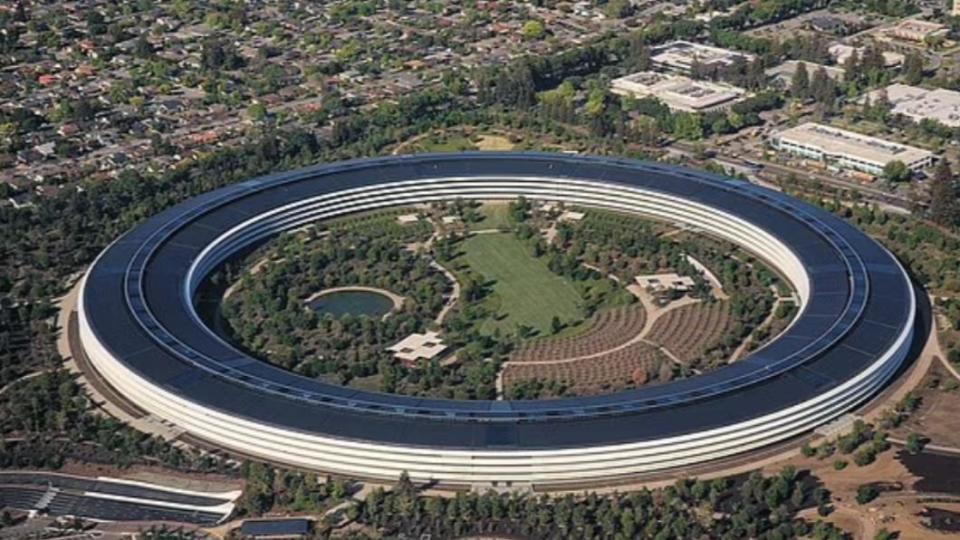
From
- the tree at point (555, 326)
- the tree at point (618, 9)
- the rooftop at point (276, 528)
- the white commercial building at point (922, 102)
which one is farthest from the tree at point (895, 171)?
the rooftop at point (276, 528)

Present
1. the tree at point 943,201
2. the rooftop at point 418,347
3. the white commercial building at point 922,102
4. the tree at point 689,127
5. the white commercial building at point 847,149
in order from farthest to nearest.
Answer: the white commercial building at point 922,102, the tree at point 689,127, the white commercial building at point 847,149, the tree at point 943,201, the rooftop at point 418,347

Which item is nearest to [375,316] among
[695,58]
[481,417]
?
[481,417]

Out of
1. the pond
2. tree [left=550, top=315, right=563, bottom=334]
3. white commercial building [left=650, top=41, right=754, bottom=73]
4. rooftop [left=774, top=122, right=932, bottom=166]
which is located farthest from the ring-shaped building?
white commercial building [left=650, top=41, right=754, bottom=73]

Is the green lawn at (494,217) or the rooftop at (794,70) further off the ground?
the green lawn at (494,217)

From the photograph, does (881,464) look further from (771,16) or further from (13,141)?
(771,16)

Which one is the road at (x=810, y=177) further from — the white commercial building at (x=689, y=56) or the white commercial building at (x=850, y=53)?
the white commercial building at (x=850, y=53)

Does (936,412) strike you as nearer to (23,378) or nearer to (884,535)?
(884,535)
